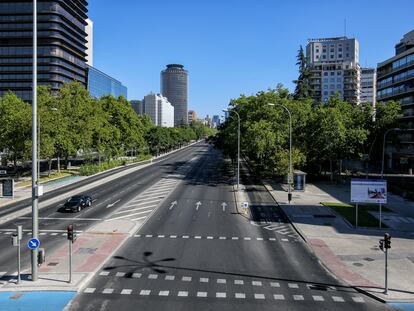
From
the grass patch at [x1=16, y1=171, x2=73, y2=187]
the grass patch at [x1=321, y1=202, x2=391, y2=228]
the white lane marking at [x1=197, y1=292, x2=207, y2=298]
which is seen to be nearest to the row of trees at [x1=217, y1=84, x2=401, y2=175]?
the grass patch at [x1=321, y1=202, x2=391, y2=228]

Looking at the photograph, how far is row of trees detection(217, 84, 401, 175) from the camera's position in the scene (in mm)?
60656

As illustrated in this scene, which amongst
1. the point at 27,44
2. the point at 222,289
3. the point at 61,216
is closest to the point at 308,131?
the point at 61,216

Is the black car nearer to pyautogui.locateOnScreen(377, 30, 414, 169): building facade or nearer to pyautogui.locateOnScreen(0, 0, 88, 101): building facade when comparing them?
pyautogui.locateOnScreen(377, 30, 414, 169): building facade

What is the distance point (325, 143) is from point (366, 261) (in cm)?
3745

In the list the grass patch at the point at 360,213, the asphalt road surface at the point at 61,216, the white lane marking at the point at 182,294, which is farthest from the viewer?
the grass patch at the point at 360,213

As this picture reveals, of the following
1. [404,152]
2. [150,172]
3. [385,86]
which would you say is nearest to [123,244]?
[150,172]

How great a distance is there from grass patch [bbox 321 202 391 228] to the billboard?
2613 millimetres

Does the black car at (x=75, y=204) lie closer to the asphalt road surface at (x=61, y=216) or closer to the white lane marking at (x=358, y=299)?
the asphalt road surface at (x=61, y=216)

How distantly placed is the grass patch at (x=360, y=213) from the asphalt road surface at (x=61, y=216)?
74.0 ft

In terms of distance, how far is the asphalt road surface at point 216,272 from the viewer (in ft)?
60.6

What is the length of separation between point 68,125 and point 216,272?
5974 cm

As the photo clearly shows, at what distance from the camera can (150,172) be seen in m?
79.1

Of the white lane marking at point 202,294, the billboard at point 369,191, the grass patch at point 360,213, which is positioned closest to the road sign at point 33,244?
the white lane marking at point 202,294

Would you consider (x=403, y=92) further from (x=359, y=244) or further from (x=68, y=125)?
(x=359, y=244)
